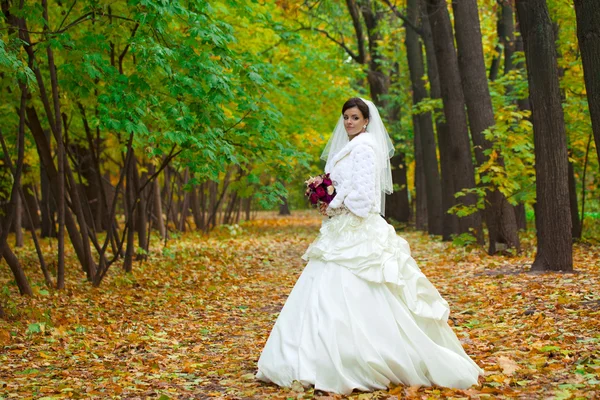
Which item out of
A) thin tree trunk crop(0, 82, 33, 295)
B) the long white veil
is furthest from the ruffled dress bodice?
thin tree trunk crop(0, 82, 33, 295)

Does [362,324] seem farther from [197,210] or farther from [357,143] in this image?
[197,210]

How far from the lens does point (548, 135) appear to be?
10.1m

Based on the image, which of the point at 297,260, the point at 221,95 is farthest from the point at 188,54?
the point at 297,260

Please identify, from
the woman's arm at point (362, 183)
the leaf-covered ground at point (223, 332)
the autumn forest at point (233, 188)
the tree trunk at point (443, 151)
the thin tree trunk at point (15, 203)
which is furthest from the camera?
the tree trunk at point (443, 151)

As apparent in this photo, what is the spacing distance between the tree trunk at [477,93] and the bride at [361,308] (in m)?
7.99

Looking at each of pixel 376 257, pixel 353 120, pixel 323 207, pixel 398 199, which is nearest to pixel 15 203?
pixel 323 207

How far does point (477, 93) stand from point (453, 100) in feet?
5.86

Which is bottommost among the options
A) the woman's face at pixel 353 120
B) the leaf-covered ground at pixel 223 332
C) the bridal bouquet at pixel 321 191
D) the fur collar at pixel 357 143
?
the leaf-covered ground at pixel 223 332

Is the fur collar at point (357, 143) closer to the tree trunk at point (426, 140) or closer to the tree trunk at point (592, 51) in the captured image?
the tree trunk at point (592, 51)

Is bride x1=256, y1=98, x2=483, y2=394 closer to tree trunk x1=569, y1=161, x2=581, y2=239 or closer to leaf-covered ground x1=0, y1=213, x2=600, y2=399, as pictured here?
leaf-covered ground x1=0, y1=213, x2=600, y2=399

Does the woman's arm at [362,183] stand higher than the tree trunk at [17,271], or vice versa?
the woman's arm at [362,183]

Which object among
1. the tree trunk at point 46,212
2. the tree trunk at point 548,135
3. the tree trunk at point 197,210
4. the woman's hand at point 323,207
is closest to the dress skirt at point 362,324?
the woman's hand at point 323,207

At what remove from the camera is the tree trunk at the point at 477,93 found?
13.5 meters

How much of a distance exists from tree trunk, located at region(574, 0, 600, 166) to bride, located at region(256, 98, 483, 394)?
1.89m
